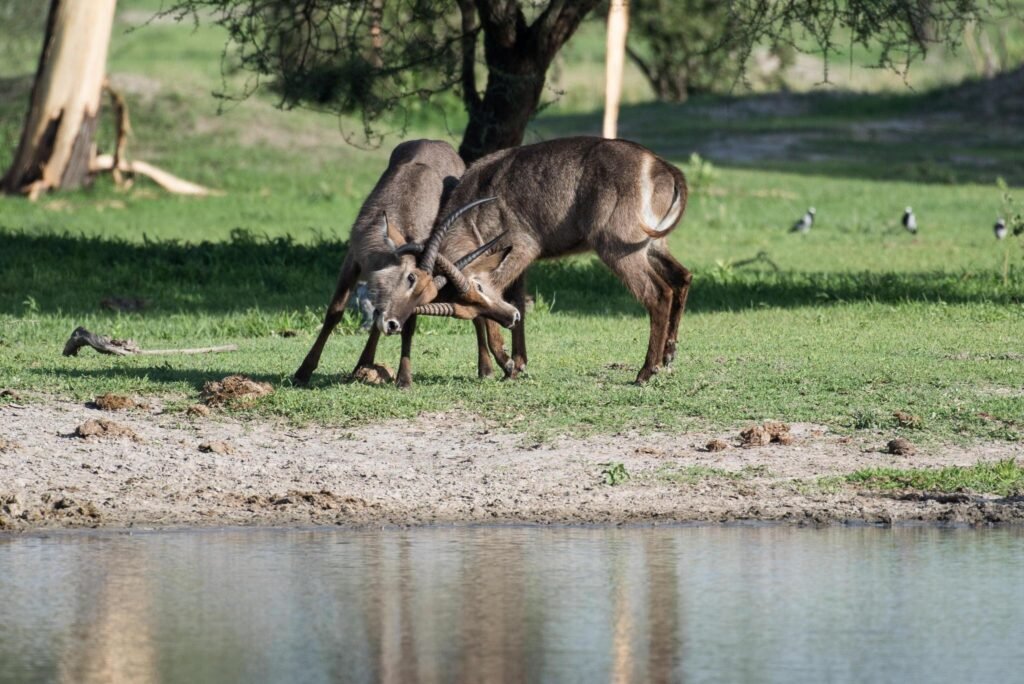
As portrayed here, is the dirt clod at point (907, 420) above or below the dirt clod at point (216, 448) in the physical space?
above

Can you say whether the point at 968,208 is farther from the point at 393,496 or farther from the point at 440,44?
the point at 393,496

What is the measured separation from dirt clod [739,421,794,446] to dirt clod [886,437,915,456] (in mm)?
456

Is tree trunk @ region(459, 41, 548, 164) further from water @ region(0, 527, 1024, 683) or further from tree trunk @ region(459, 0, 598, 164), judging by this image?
water @ region(0, 527, 1024, 683)

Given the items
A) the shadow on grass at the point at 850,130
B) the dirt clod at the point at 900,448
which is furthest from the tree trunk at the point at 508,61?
the shadow on grass at the point at 850,130

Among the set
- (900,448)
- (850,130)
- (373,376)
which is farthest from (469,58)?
(850,130)

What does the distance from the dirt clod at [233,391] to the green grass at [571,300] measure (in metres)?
0.11

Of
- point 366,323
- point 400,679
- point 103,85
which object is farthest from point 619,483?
point 103,85

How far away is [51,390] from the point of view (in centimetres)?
929

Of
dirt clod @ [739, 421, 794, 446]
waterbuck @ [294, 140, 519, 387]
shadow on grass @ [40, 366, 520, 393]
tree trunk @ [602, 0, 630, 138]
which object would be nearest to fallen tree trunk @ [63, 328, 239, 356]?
shadow on grass @ [40, 366, 520, 393]

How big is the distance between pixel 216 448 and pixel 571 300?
6.25 meters

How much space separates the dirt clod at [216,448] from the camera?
8117 millimetres

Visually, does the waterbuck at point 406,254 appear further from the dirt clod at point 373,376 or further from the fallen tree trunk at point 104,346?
the fallen tree trunk at point 104,346

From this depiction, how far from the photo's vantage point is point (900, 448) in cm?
812

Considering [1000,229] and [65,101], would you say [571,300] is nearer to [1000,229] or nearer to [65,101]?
[1000,229]
